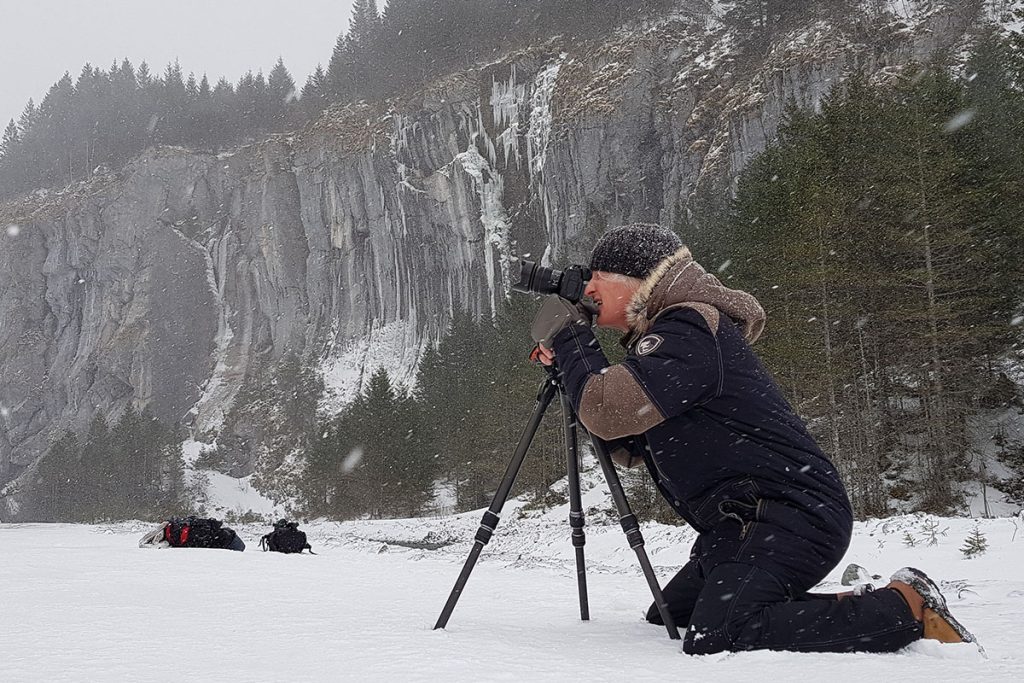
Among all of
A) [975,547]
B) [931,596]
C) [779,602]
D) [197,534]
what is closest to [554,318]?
[779,602]

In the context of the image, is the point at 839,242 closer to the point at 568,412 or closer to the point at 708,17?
the point at 568,412

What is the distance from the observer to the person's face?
2688mm

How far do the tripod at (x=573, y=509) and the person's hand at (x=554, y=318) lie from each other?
0.22m

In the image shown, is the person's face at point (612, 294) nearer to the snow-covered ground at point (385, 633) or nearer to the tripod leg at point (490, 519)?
the tripod leg at point (490, 519)

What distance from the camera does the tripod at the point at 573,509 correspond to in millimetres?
2529

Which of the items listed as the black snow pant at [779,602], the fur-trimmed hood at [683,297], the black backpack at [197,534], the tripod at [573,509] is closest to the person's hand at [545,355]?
the tripod at [573,509]

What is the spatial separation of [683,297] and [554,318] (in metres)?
0.47

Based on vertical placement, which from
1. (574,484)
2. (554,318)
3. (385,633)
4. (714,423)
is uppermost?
(554,318)

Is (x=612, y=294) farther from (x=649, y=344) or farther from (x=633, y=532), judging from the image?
(x=633, y=532)

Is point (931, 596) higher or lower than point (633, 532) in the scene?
lower

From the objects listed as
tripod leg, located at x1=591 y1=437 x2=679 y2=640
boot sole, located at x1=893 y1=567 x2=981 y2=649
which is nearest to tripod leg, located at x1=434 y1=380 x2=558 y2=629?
tripod leg, located at x1=591 y1=437 x2=679 y2=640

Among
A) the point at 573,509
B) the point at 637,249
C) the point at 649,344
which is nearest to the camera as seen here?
the point at 649,344

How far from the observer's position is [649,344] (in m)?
2.36

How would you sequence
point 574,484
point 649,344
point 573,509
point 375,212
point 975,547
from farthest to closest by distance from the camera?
1. point 375,212
2. point 975,547
3. point 573,509
4. point 574,484
5. point 649,344
